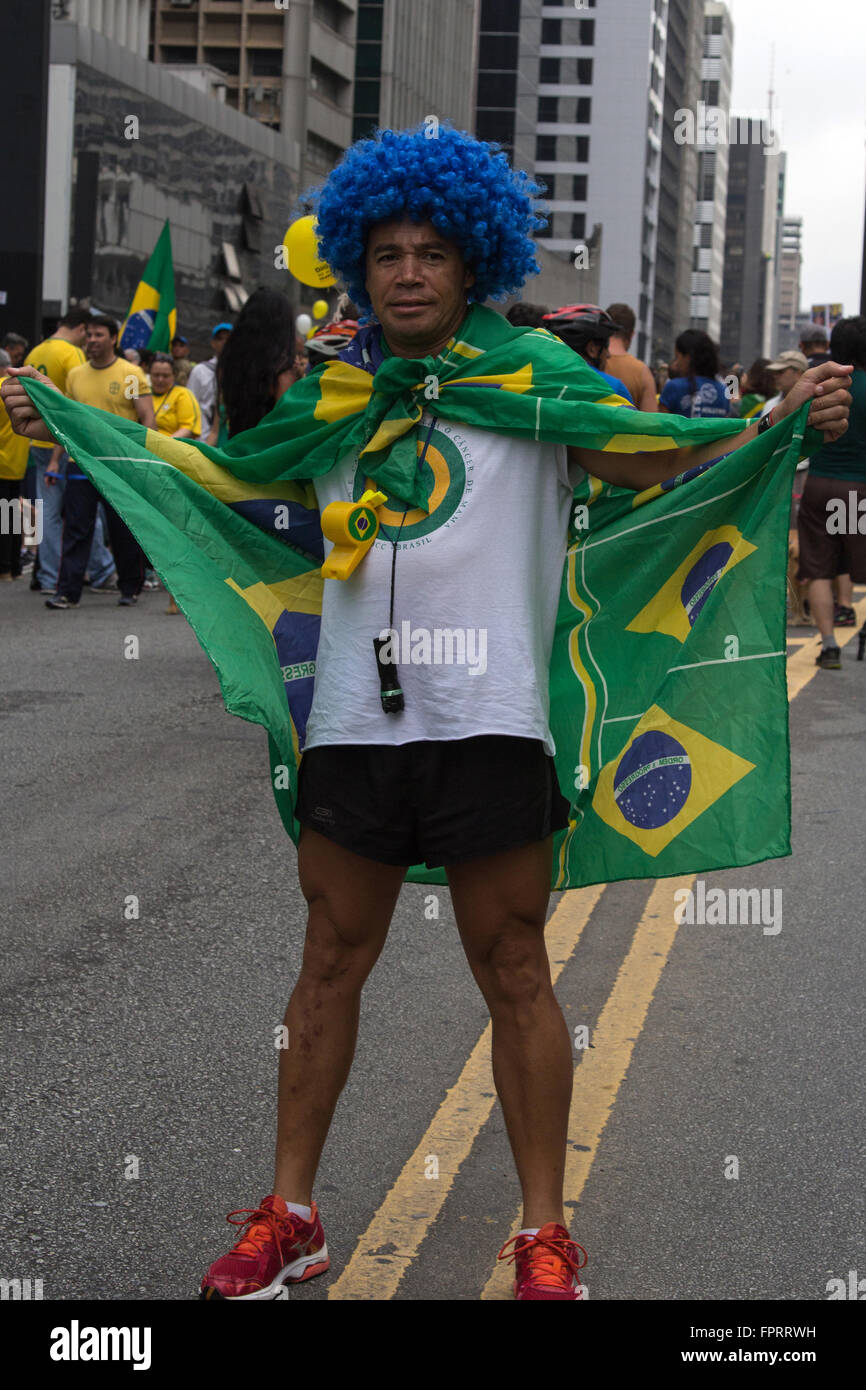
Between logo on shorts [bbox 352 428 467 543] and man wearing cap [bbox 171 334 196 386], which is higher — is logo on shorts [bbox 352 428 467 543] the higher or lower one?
the lower one

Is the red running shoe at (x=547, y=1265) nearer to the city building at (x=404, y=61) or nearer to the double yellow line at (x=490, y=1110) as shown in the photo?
the double yellow line at (x=490, y=1110)

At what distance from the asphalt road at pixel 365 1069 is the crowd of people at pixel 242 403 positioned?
2133 millimetres

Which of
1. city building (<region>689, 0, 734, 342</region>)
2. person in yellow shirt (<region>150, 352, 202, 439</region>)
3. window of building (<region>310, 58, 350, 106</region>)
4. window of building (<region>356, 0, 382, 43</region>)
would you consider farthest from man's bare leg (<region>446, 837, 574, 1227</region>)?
city building (<region>689, 0, 734, 342</region>)

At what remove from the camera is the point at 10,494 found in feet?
51.0

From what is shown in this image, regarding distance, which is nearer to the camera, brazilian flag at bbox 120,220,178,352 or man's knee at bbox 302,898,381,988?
man's knee at bbox 302,898,381,988

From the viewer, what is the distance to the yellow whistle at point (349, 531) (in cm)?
310

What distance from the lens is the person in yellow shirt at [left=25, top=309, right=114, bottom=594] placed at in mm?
13602

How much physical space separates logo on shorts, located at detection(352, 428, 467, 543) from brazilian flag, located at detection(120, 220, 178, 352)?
13907 millimetres

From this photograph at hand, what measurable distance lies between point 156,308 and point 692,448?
1445cm

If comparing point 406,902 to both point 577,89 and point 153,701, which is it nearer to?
point 153,701

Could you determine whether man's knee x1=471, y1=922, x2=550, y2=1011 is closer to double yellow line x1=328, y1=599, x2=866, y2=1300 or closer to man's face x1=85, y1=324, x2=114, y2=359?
double yellow line x1=328, y1=599, x2=866, y2=1300

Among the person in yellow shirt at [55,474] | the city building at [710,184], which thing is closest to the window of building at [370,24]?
the person in yellow shirt at [55,474]

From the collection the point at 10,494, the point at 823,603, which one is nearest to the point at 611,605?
the point at 823,603
